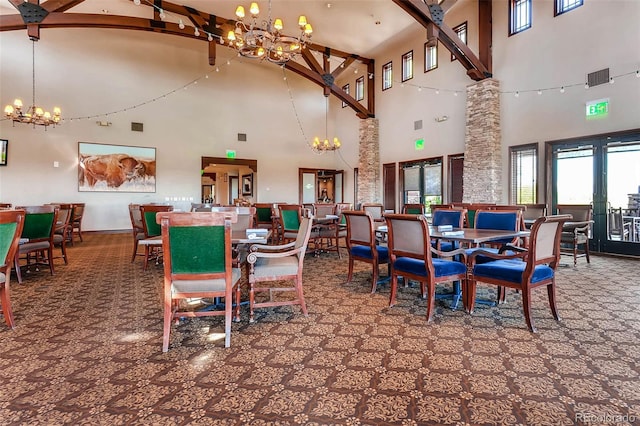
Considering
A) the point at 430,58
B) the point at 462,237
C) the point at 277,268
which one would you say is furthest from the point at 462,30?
the point at 277,268

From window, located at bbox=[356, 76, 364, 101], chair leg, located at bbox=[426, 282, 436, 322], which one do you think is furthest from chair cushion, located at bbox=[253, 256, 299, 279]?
window, located at bbox=[356, 76, 364, 101]

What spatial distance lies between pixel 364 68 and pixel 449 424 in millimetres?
12242

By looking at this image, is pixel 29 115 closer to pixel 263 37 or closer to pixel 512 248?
pixel 263 37

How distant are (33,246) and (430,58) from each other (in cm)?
1002

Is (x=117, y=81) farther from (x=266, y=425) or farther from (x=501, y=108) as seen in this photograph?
(x=266, y=425)

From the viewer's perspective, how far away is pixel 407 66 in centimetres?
1041

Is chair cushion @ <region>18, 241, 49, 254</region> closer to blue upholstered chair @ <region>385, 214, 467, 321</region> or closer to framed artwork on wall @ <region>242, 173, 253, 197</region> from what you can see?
blue upholstered chair @ <region>385, 214, 467, 321</region>

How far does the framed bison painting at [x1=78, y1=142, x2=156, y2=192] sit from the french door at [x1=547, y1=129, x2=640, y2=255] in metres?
11.1

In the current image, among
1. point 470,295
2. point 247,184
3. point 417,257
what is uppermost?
point 247,184

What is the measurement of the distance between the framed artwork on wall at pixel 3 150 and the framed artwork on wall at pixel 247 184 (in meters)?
7.12

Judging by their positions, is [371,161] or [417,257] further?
[371,161]

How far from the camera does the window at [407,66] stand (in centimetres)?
1023

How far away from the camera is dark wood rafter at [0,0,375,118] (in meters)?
6.89

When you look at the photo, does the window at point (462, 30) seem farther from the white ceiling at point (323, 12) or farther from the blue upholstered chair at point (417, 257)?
the blue upholstered chair at point (417, 257)
